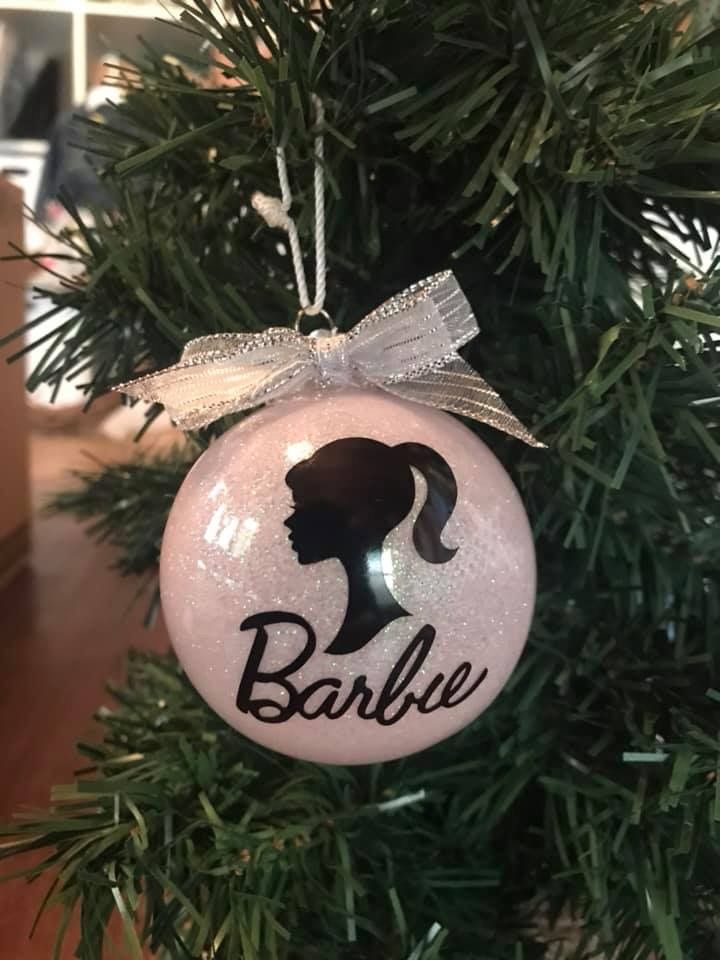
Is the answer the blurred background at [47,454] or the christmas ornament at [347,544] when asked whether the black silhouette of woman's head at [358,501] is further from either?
the blurred background at [47,454]

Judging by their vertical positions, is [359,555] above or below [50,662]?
above

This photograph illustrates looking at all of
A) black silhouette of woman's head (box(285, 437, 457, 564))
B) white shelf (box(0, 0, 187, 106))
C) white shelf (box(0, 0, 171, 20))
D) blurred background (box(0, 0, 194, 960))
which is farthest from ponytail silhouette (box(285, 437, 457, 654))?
white shelf (box(0, 0, 187, 106))

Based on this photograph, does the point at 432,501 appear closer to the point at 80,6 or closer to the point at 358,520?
the point at 358,520

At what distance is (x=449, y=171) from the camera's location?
359mm

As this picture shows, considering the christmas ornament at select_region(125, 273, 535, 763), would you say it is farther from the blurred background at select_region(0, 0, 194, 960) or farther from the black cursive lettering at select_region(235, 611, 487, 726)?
the blurred background at select_region(0, 0, 194, 960)

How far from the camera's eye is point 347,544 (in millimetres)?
270

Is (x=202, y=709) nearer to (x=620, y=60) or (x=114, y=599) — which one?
(x=620, y=60)

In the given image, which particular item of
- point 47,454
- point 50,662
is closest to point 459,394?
point 50,662

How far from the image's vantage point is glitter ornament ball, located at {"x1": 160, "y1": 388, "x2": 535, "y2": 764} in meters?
0.27

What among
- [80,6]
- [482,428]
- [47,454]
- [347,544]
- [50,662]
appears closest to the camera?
[347,544]

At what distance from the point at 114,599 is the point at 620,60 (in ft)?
2.07

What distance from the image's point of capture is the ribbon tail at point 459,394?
12.3 inches

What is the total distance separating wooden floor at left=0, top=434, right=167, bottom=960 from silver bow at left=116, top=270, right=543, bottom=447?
24 centimetres

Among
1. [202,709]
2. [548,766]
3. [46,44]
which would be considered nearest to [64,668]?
[202,709]
